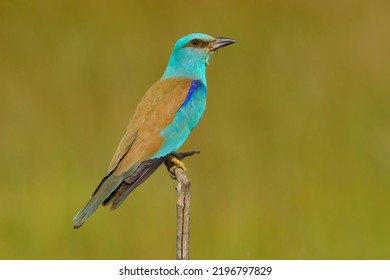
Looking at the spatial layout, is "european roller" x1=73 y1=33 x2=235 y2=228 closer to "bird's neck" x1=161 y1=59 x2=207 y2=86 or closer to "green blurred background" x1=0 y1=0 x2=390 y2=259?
"bird's neck" x1=161 y1=59 x2=207 y2=86

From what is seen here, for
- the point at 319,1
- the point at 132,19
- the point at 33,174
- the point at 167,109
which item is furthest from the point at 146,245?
the point at 319,1

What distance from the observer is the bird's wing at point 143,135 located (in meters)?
5.59

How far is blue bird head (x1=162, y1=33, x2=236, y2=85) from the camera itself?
6633mm

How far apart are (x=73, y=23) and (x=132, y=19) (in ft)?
1.53

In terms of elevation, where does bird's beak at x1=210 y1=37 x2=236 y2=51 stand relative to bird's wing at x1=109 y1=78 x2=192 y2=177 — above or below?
above

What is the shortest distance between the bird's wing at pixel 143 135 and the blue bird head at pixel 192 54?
0.17 metres

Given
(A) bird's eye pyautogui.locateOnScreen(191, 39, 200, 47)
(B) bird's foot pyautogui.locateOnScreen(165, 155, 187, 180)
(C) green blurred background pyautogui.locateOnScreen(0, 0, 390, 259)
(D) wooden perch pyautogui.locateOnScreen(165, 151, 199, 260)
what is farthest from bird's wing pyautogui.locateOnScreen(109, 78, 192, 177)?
(C) green blurred background pyautogui.locateOnScreen(0, 0, 390, 259)

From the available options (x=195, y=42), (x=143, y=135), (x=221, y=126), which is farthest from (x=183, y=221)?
(x=221, y=126)

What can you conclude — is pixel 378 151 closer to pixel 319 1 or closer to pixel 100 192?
pixel 319 1

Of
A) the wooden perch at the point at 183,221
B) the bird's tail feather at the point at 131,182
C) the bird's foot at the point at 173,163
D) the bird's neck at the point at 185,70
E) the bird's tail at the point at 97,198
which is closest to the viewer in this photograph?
the wooden perch at the point at 183,221

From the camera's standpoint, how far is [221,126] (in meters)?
8.46

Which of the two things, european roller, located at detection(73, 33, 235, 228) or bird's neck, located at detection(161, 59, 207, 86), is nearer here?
european roller, located at detection(73, 33, 235, 228)

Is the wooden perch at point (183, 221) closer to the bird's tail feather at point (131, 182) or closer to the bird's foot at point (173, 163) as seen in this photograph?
the bird's tail feather at point (131, 182)

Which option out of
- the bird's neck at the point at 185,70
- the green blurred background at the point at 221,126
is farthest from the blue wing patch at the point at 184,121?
the green blurred background at the point at 221,126
